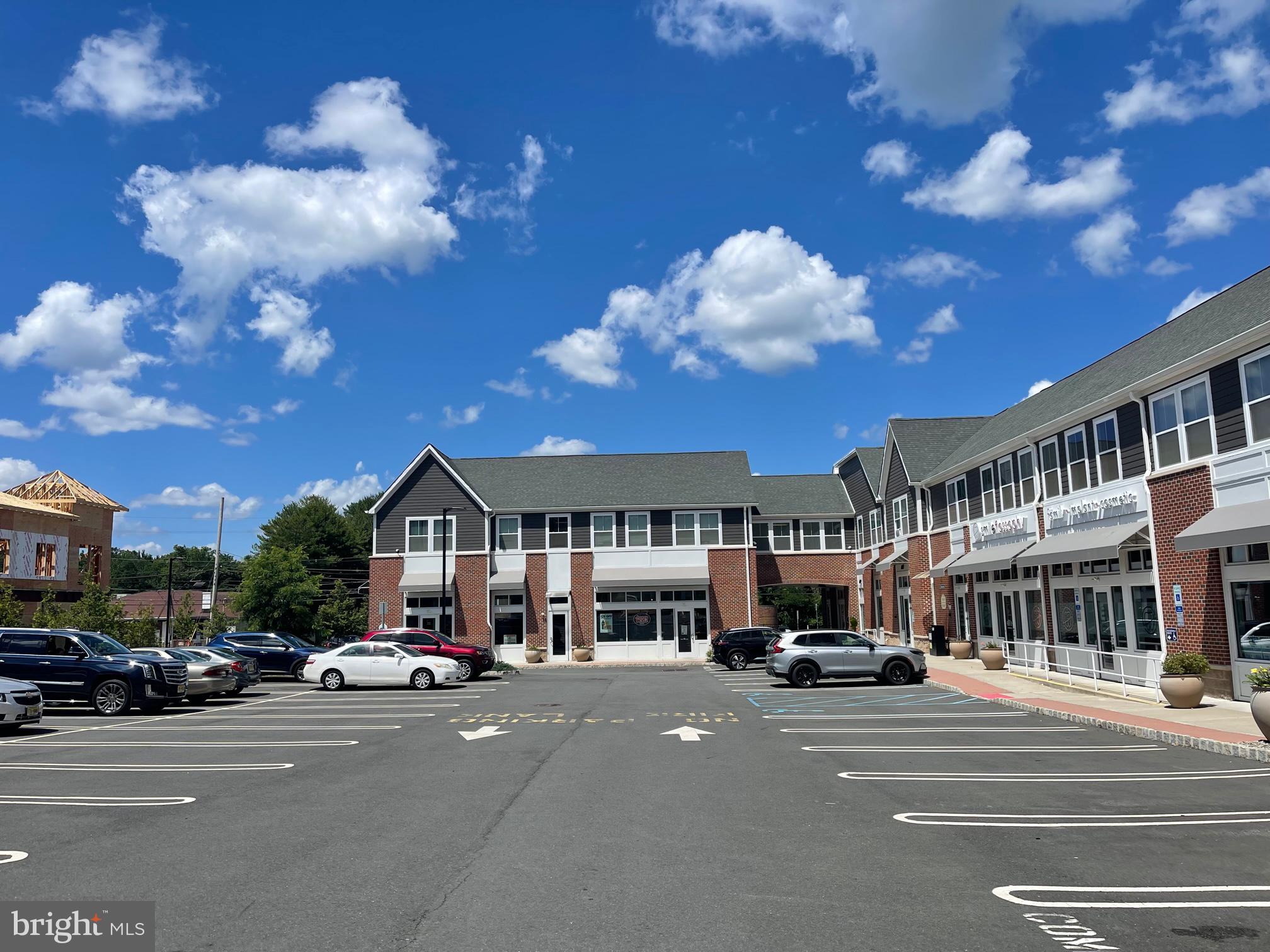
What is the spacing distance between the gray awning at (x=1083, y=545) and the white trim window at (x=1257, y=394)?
4124 mm

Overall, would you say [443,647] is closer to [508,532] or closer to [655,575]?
[655,575]

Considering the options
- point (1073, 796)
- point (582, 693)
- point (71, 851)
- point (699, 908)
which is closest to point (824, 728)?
point (1073, 796)

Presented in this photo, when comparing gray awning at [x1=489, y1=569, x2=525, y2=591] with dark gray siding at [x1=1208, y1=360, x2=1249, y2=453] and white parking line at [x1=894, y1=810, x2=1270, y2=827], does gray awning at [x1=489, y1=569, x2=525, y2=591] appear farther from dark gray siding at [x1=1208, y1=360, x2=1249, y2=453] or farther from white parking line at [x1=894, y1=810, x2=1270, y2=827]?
white parking line at [x1=894, y1=810, x2=1270, y2=827]

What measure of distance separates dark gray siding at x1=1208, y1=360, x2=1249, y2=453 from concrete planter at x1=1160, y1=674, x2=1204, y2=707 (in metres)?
4.66

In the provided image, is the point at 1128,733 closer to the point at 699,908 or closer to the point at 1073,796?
the point at 1073,796

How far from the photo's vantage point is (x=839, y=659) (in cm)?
2500

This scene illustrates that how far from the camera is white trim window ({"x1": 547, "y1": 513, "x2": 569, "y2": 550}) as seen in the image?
4472cm

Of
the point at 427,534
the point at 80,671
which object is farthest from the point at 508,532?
A: the point at 80,671

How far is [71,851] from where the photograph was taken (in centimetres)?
793

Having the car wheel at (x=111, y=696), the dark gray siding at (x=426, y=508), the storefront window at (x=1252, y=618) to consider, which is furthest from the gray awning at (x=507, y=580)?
the storefront window at (x=1252, y=618)

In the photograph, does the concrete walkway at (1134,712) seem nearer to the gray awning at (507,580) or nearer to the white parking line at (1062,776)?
the white parking line at (1062,776)

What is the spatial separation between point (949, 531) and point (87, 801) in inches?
1198

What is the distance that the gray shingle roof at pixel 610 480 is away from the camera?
45062 mm

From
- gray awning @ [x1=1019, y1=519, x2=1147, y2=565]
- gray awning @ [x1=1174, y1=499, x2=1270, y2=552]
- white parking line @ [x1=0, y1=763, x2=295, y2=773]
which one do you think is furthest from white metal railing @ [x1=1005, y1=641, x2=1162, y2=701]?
white parking line @ [x1=0, y1=763, x2=295, y2=773]
